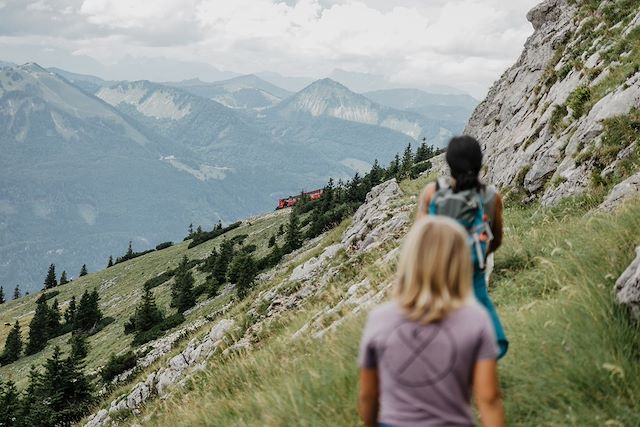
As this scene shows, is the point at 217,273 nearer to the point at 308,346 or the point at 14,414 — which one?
the point at 14,414

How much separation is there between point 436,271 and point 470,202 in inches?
70.9

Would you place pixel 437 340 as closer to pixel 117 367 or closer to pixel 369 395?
pixel 369 395

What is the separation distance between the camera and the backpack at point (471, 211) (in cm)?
459

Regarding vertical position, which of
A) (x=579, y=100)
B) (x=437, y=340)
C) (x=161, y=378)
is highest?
(x=579, y=100)

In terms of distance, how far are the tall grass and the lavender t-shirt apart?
4.80 ft

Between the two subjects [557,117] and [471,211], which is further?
[557,117]

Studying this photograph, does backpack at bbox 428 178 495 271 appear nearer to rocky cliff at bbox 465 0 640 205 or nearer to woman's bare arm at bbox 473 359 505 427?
woman's bare arm at bbox 473 359 505 427

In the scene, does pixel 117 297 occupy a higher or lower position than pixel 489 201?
lower

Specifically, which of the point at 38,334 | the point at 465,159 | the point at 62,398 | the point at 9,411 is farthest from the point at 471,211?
the point at 38,334

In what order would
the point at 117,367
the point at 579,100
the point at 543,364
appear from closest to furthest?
the point at 543,364 → the point at 579,100 → the point at 117,367

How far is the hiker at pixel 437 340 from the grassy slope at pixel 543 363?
140cm

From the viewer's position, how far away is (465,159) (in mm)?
4648

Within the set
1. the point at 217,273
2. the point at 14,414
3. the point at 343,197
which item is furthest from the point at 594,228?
the point at 343,197

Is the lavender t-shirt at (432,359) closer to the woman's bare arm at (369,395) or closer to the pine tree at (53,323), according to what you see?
the woman's bare arm at (369,395)
